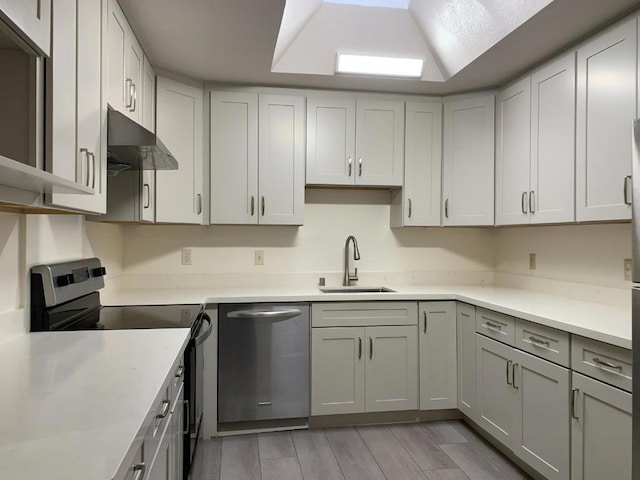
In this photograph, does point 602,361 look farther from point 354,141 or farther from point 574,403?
point 354,141

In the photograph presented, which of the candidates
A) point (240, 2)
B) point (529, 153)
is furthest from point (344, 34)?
point (529, 153)

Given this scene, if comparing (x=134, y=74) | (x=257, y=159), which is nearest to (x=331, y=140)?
(x=257, y=159)

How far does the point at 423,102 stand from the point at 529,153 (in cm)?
88

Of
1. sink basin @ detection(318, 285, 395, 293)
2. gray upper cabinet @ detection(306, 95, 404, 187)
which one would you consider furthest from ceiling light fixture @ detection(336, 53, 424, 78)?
sink basin @ detection(318, 285, 395, 293)

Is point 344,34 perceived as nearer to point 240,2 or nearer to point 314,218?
point 240,2

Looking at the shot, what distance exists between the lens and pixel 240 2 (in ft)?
6.32

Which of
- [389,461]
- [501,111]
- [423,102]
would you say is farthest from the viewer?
[423,102]

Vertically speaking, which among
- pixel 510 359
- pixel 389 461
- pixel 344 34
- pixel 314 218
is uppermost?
pixel 344 34

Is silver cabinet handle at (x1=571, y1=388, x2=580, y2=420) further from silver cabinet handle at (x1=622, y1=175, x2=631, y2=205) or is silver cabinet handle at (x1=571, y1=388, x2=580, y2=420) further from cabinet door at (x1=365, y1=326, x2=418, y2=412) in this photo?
cabinet door at (x1=365, y1=326, x2=418, y2=412)

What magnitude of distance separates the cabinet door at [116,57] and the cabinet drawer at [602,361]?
7.37 ft

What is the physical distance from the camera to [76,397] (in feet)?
3.32

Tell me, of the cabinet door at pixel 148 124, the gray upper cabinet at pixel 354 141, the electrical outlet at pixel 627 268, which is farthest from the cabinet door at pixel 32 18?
the electrical outlet at pixel 627 268

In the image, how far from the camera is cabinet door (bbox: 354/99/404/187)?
3.09 m

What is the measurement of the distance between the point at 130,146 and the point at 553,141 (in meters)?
2.24
